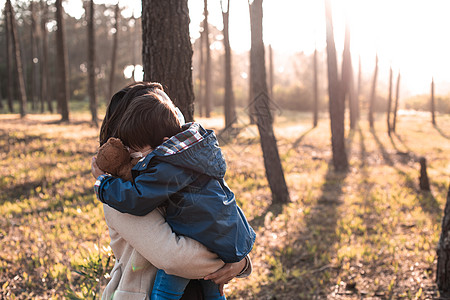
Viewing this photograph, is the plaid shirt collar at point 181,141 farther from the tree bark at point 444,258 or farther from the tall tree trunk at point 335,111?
the tall tree trunk at point 335,111

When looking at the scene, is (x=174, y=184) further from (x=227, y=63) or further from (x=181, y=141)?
(x=227, y=63)

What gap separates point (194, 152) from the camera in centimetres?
166

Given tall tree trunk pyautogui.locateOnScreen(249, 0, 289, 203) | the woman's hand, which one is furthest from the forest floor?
the woman's hand

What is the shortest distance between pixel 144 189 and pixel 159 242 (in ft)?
0.76

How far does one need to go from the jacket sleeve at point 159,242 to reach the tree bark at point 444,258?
3377 millimetres

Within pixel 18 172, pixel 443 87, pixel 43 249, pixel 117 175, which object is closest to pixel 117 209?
pixel 117 175

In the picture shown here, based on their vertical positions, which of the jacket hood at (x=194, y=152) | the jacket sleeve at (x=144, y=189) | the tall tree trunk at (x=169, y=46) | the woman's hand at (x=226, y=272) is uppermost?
the tall tree trunk at (x=169, y=46)

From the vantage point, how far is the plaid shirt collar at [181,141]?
1610mm

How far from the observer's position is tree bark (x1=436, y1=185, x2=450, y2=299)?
4.12 meters

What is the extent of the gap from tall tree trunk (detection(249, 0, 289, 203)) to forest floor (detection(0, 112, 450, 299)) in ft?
1.46

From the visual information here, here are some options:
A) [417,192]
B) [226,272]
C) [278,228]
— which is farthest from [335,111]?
[226,272]

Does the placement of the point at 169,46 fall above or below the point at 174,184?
above

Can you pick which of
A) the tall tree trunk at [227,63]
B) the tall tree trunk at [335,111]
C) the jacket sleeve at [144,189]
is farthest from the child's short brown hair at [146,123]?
the tall tree trunk at [227,63]

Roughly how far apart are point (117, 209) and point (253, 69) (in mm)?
6859
